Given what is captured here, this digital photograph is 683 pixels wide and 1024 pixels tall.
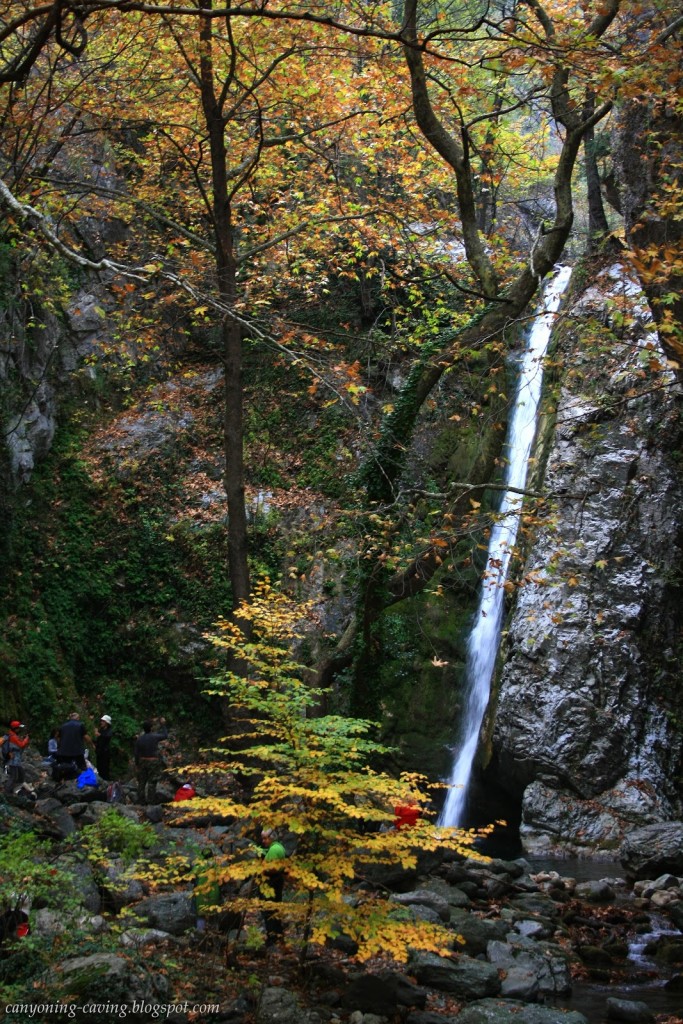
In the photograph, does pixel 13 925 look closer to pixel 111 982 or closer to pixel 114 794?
pixel 111 982

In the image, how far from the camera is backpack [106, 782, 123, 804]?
10.9 meters

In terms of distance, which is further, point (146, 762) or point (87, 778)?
point (146, 762)

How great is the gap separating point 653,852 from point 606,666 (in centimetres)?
309

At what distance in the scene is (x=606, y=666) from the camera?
39.6 ft

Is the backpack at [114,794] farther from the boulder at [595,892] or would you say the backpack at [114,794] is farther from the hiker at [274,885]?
the boulder at [595,892]

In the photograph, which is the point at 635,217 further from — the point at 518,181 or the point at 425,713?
the point at 425,713

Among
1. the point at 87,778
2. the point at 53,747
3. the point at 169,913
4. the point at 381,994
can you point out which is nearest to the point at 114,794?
the point at 87,778

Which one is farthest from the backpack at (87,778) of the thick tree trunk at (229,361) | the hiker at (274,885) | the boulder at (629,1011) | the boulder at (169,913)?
the boulder at (629,1011)

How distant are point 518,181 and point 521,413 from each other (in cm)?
558

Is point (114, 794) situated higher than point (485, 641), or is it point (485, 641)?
point (485, 641)

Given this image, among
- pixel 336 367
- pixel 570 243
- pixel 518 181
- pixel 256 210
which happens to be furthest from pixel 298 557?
pixel 570 243

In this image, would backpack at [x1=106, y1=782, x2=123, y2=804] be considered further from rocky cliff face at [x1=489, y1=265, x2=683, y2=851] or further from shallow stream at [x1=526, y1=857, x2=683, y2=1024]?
shallow stream at [x1=526, y1=857, x2=683, y2=1024]

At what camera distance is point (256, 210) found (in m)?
12.6

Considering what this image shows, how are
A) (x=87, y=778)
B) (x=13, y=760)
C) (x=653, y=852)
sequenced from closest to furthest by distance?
1. (x=653, y=852)
2. (x=13, y=760)
3. (x=87, y=778)
